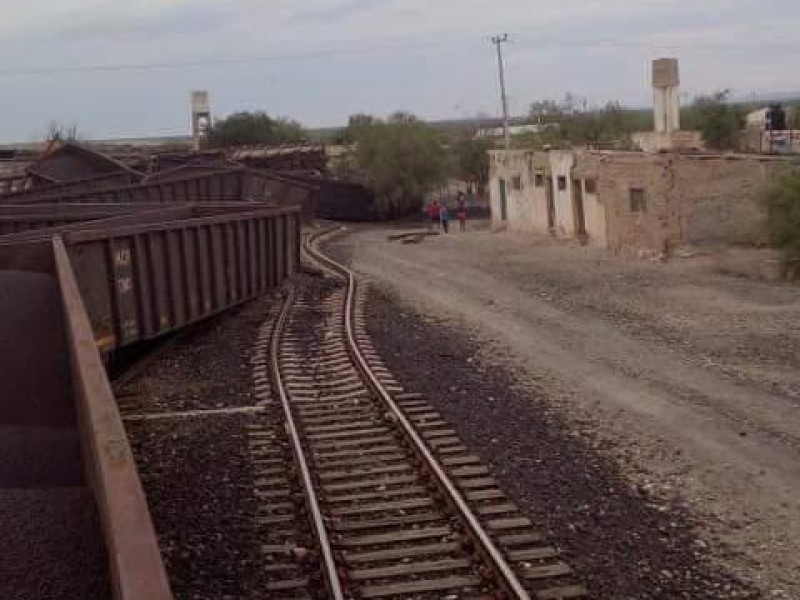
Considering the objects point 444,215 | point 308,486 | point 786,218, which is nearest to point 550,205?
point 444,215

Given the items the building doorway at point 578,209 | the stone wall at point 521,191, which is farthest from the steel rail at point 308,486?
the stone wall at point 521,191

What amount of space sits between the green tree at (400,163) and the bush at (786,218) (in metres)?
32.2

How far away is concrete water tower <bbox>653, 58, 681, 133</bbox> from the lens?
132ft

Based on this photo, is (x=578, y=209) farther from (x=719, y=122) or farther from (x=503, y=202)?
(x=719, y=122)

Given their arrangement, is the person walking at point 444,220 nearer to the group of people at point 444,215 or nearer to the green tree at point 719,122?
the group of people at point 444,215

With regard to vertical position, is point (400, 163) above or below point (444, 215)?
above

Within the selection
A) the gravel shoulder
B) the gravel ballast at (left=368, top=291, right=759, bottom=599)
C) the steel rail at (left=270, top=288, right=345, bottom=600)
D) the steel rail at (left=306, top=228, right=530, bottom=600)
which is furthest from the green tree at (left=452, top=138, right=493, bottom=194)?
the gravel ballast at (left=368, top=291, right=759, bottom=599)

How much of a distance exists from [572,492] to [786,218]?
18.3m

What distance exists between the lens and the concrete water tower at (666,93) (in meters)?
40.1

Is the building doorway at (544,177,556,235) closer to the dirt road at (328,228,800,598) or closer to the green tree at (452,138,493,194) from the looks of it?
the dirt road at (328,228,800,598)

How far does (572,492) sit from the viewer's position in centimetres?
960

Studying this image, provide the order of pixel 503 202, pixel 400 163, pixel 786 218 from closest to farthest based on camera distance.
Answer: pixel 786 218
pixel 503 202
pixel 400 163

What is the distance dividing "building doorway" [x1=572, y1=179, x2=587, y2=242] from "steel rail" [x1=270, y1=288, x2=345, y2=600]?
20535 millimetres

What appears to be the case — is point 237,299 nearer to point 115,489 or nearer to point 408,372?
point 408,372
